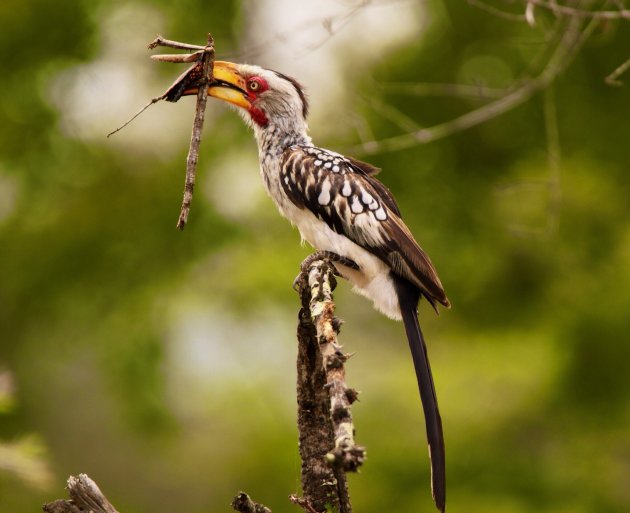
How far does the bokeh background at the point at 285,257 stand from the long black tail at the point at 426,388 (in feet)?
8.36

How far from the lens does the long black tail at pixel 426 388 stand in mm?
2273

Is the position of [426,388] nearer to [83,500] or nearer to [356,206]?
[356,206]

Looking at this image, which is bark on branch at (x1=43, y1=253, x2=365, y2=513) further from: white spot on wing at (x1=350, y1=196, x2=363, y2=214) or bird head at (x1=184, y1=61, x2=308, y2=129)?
bird head at (x1=184, y1=61, x2=308, y2=129)

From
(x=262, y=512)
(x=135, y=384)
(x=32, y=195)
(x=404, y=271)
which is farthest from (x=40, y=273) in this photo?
(x=262, y=512)

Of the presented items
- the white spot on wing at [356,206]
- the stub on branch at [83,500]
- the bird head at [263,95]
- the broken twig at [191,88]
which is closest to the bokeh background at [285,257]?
the bird head at [263,95]

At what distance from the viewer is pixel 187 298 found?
634 cm

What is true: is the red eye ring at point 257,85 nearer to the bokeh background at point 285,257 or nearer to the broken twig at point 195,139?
the broken twig at point 195,139

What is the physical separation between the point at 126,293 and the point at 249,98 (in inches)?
142

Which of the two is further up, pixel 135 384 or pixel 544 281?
pixel 544 281

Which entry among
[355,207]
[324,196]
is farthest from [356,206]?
[324,196]

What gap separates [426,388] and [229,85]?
1282mm

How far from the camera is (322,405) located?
2.23m

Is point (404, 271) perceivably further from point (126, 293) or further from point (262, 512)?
point (126, 293)

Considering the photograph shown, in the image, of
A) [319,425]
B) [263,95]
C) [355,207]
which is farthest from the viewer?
[263,95]
